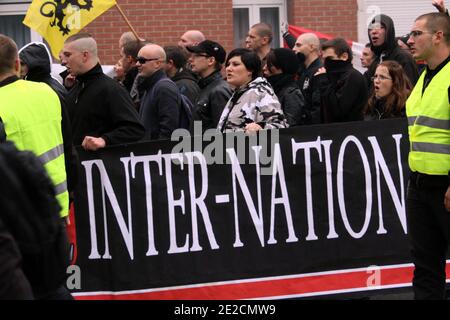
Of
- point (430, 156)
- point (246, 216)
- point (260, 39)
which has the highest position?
point (260, 39)

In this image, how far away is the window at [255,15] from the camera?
1559 cm

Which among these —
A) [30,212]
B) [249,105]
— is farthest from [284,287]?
[30,212]

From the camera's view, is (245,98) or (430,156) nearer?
(430,156)

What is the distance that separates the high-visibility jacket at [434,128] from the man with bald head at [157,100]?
2851 millimetres

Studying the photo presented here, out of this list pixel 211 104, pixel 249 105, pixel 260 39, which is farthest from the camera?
pixel 260 39

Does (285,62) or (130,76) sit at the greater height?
(285,62)

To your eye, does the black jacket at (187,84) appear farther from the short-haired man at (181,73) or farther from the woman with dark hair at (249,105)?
the woman with dark hair at (249,105)

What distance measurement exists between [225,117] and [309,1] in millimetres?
→ 7420

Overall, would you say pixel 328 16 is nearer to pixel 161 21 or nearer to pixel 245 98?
pixel 161 21

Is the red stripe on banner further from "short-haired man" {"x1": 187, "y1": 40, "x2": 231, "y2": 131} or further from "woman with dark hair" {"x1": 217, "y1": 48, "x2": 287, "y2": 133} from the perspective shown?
"short-haired man" {"x1": 187, "y1": 40, "x2": 231, "y2": 131}

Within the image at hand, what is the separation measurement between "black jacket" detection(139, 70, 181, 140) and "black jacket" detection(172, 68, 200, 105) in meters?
0.70

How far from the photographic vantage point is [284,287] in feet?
26.9

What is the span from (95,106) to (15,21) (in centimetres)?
788
